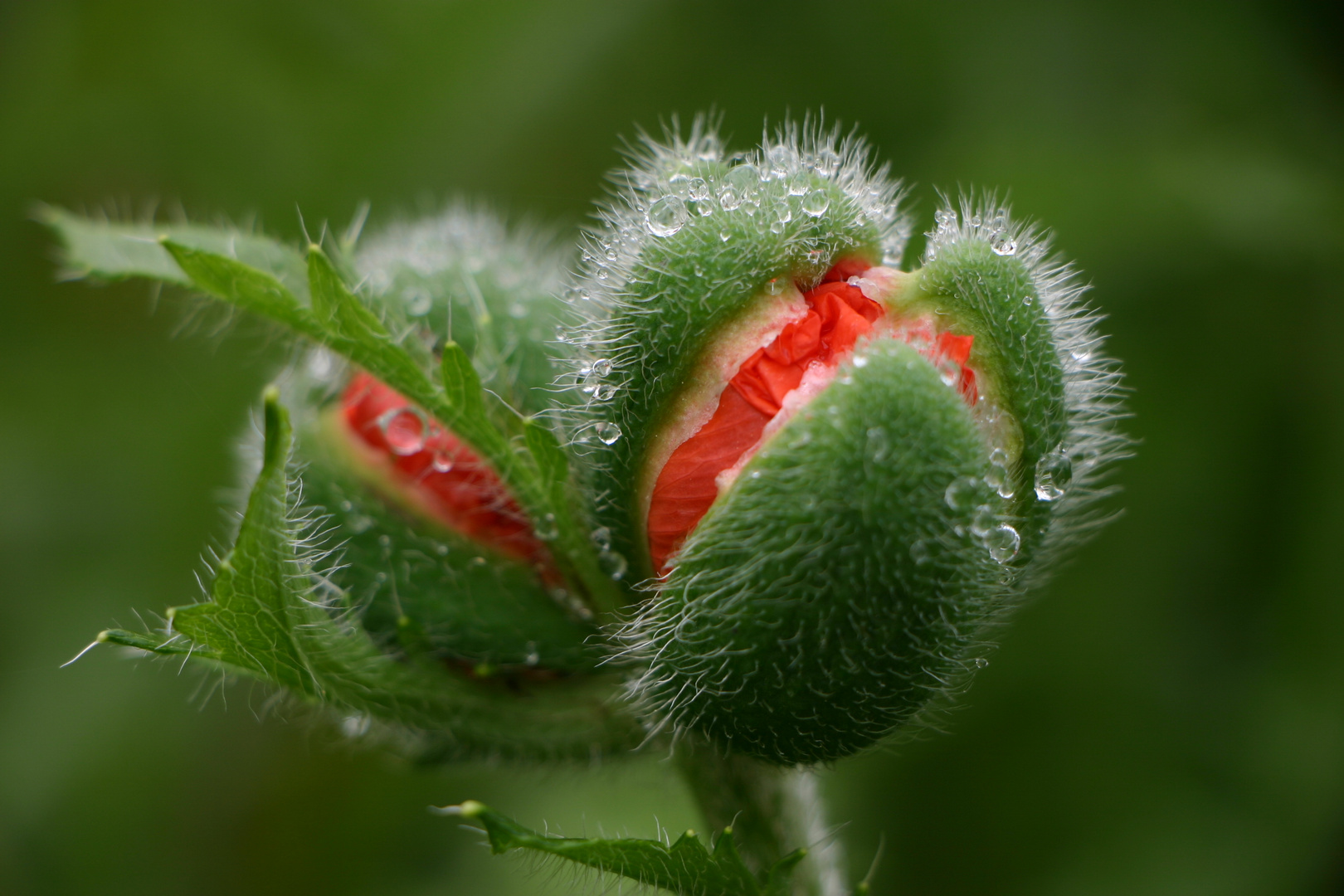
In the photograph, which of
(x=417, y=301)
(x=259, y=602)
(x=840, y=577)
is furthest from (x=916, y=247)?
(x=259, y=602)

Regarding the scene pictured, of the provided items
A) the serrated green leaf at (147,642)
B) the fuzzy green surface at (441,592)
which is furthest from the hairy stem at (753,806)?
the serrated green leaf at (147,642)

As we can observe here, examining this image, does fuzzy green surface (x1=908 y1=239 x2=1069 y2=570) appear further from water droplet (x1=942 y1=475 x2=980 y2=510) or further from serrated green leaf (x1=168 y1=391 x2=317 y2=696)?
serrated green leaf (x1=168 y1=391 x2=317 y2=696)

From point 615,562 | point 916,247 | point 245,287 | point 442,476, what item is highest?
point 916,247

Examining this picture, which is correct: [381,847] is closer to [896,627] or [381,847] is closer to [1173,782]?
[1173,782]

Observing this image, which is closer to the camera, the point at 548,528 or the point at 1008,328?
the point at 1008,328

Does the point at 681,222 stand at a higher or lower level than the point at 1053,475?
higher

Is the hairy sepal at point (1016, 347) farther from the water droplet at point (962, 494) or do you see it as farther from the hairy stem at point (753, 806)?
the hairy stem at point (753, 806)

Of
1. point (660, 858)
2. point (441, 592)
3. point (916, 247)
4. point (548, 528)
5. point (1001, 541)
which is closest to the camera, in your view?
point (1001, 541)

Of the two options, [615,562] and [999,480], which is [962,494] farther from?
[615,562]
